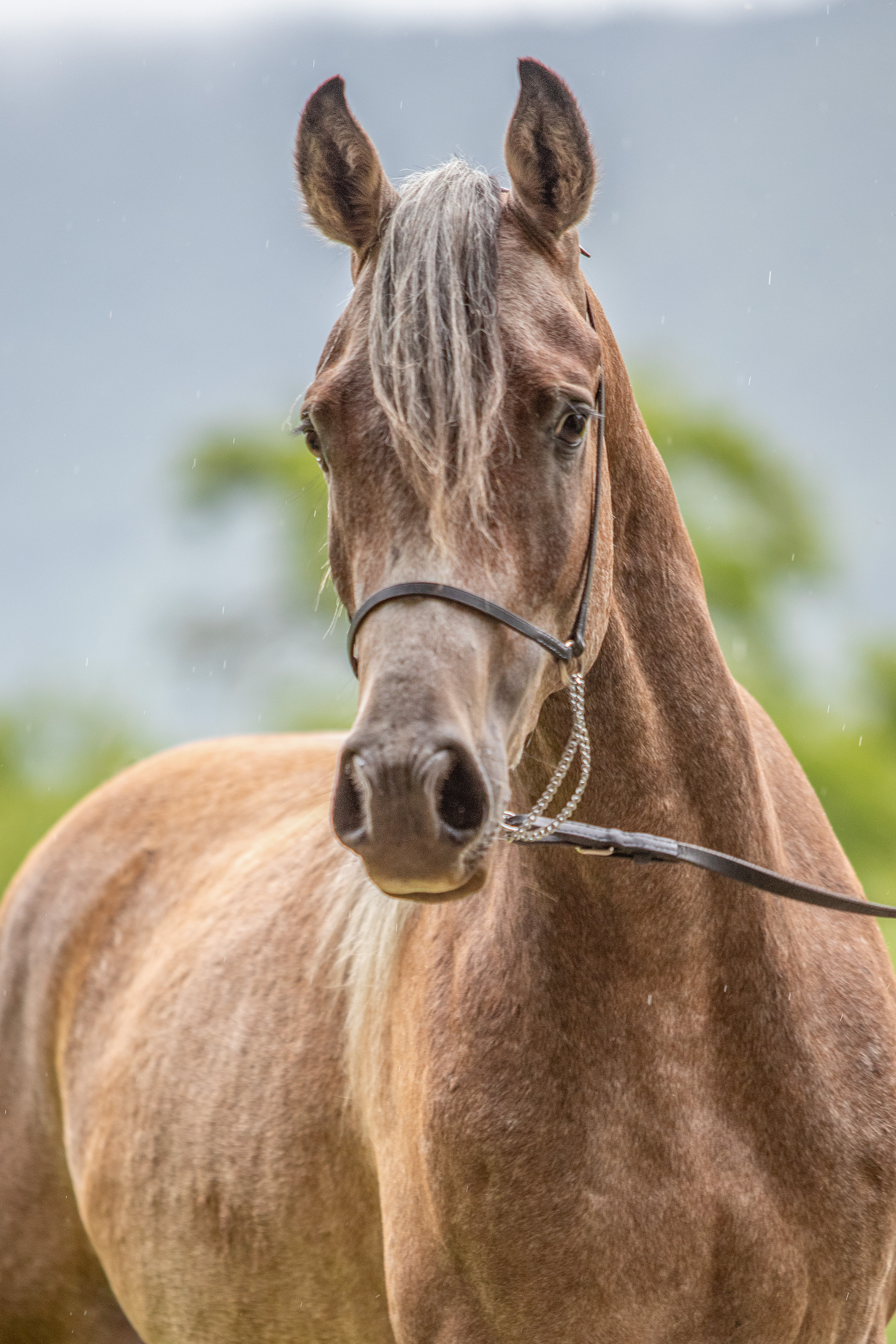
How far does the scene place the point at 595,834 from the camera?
2053 millimetres

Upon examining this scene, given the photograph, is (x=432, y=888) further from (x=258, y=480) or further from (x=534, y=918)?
(x=258, y=480)

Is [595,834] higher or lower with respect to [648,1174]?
higher

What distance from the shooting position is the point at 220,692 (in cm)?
1733

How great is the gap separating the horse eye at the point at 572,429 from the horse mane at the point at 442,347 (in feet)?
0.42

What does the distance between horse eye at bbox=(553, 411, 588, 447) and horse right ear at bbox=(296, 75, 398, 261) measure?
0.50 m

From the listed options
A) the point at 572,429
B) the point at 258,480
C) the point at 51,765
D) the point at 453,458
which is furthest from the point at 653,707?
the point at 258,480

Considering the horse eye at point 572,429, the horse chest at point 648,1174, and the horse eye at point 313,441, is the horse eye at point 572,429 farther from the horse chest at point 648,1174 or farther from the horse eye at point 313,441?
the horse chest at point 648,1174

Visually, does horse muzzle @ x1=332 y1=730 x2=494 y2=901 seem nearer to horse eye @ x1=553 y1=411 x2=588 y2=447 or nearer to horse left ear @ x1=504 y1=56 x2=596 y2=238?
horse eye @ x1=553 y1=411 x2=588 y2=447

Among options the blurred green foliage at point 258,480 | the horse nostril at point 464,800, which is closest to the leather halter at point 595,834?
the horse nostril at point 464,800

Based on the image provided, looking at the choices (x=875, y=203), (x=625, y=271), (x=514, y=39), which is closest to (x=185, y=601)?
(x=625, y=271)

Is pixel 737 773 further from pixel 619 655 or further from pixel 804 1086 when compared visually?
pixel 804 1086

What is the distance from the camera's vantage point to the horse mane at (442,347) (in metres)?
1.77

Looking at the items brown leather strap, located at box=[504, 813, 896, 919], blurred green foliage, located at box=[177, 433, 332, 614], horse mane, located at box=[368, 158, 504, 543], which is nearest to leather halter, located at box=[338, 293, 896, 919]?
brown leather strap, located at box=[504, 813, 896, 919]

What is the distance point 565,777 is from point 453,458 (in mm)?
631
